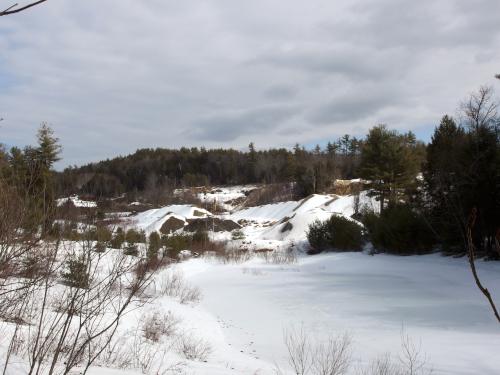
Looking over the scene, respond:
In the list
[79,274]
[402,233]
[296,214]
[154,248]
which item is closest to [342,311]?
[154,248]

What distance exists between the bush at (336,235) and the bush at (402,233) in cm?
216

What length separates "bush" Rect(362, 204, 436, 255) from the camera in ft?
69.5

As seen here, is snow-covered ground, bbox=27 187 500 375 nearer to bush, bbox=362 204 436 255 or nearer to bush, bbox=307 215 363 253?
bush, bbox=362 204 436 255

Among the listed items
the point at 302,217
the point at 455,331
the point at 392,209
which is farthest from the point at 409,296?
the point at 302,217

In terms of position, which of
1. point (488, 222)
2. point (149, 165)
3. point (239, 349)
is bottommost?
point (239, 349)

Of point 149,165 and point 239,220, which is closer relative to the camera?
point 239,220

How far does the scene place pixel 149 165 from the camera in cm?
9881

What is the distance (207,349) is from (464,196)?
13.2 m

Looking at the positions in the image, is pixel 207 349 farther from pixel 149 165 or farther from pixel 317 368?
pixel 149 165

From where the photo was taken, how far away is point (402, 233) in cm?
2200

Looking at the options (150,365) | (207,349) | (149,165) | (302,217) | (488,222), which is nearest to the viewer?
(150,365)

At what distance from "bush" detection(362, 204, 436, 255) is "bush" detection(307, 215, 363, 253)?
2162 mm

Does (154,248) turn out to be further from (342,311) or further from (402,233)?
(402,233)

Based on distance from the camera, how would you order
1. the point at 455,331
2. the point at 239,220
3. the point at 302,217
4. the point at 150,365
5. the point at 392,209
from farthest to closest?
the point at 239,220 → the point at 302,217 → the point at 392,209 → the point at 455,331 → the point at 150,365
